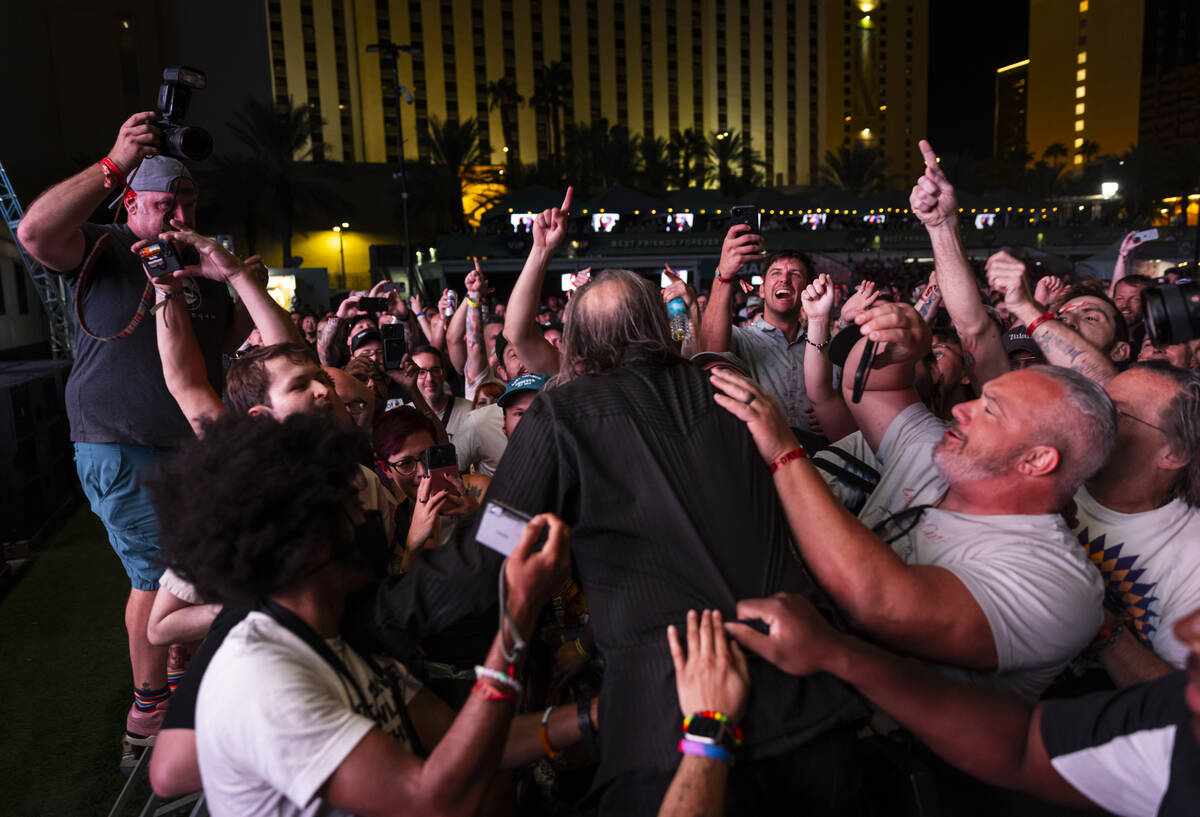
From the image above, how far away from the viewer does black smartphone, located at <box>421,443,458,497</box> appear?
7.25 feet

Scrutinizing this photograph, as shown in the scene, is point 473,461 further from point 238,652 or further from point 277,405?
point 238,652

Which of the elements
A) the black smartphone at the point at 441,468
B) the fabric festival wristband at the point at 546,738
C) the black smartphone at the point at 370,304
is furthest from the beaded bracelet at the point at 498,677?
the black smartphone at the point at 370,304

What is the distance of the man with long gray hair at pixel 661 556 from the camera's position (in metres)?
1.48

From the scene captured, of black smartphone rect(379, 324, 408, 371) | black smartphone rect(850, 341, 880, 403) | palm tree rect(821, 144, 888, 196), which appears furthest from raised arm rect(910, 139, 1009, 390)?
palm tree rect(821, 144, 888, 196)

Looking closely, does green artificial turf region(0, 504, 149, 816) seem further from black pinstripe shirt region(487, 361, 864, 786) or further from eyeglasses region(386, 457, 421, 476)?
black pinstripe shirt region(487, 361, 864, 786)

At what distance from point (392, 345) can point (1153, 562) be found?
3273mm

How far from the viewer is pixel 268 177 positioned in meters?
35.4

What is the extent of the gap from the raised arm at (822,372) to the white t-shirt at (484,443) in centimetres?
145

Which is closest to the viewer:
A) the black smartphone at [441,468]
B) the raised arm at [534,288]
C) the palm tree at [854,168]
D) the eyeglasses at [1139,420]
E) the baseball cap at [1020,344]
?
the eyeglasses at [1139,420]

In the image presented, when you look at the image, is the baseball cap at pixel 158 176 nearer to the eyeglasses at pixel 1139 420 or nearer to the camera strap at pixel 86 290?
the camera strap at pixel 86 290

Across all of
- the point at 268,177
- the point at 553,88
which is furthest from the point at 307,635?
the point at 553,88

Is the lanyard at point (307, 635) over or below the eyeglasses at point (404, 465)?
below

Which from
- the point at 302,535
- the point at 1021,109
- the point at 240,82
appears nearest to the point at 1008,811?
the point at 302,535

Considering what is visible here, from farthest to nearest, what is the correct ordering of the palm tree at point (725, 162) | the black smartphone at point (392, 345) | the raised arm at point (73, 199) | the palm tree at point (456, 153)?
the palm tree at point (725, 162)
the palm tree at point (456, 153)
the black smartphone at point (392, 345)
the raised arm at point (73, 199)
